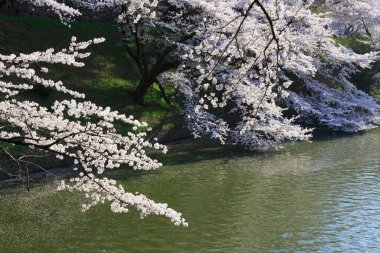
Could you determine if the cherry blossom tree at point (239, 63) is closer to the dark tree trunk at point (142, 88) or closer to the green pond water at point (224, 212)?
the dark tree trunk at point (142, 88)

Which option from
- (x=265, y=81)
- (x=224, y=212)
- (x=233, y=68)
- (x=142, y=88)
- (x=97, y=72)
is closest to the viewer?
(x=224, y=212)

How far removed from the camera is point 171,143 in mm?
24062

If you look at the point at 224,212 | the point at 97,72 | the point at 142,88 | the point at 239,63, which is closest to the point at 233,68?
the point at 239,63

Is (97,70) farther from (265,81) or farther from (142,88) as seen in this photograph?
(265,81)

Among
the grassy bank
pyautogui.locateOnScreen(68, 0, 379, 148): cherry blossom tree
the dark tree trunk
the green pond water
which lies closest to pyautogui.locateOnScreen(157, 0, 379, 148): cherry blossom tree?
pyautogui.locateOnScreen(68, 0, 379, 148): cherry blossom tree

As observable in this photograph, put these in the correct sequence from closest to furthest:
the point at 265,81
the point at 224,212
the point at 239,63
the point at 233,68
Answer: the point at 224,212
the point at 239,63
the point at 233,68
the point at 265,81

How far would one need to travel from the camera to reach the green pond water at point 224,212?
11.4 metres

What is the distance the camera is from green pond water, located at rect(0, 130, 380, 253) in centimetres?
1145

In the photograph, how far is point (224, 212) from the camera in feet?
45.4

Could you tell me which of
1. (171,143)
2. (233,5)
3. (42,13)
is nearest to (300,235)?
(171,143)

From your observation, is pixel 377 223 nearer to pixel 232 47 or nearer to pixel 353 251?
pixel 353 251

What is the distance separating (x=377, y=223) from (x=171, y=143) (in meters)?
12.6

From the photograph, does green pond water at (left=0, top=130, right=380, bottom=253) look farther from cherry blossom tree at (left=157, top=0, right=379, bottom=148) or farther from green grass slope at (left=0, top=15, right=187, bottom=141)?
green grass slope at (left=0, top=15, right=187, bottom=141)

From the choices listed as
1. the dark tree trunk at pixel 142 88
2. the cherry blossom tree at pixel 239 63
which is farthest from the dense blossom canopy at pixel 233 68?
the dark tree trunk at pixel 142 88
